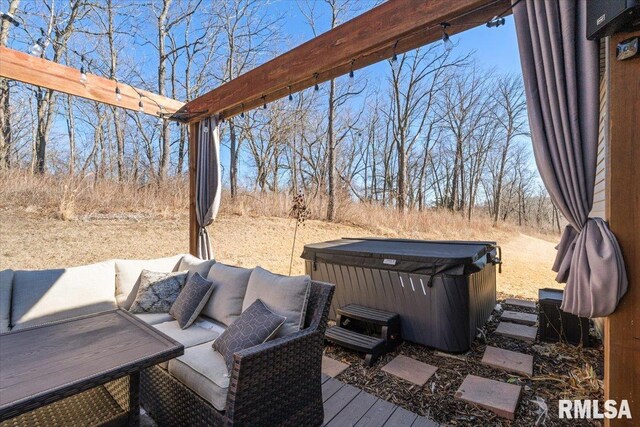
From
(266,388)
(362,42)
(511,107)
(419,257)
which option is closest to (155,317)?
(266,388)

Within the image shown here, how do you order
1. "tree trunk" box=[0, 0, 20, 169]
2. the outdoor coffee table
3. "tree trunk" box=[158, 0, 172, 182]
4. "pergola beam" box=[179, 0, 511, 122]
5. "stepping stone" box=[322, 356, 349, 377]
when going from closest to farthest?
1. the outdoor coffee table
2. "pergola beam" box=[179, 0, 511, 122]
3. "stepping stone" box=[322, 356, 349, 377]
4. "tree trunk" box=[0, 0, 20, 169]
5. "tree trunk" box=[158, 0, 172, 182]

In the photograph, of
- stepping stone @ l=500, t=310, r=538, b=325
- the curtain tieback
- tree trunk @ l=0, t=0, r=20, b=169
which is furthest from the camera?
tree trunk @ l=0, t=0, r=20, b=169

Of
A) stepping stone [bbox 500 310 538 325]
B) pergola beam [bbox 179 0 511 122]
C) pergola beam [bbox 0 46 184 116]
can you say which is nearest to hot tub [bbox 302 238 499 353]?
stepping stone [bbox 500 310 538 325]

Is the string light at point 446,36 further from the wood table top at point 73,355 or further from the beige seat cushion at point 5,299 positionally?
the beige seat cushion at point 5,299

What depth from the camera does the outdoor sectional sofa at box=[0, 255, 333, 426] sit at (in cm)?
161

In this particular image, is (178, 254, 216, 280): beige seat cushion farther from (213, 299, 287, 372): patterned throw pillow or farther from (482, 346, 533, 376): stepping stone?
(482, 346, 533, 376): stepping stone

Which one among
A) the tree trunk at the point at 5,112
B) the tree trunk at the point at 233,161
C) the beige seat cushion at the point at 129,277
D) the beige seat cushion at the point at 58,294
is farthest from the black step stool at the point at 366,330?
the tree trunk at the point at 233,161

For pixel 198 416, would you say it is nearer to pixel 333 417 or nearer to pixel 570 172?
pixel 333 417

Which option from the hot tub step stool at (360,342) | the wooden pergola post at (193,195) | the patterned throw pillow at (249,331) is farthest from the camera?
the wooden pergola post at (193,195)

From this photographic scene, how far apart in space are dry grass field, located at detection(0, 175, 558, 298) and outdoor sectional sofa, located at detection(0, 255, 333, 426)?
2.90m

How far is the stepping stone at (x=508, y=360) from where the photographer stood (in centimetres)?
247

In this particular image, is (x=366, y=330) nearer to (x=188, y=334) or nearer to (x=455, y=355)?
(x=455, y=355)

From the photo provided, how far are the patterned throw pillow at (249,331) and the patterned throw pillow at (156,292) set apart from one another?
1016 mm

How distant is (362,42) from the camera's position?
253cm
